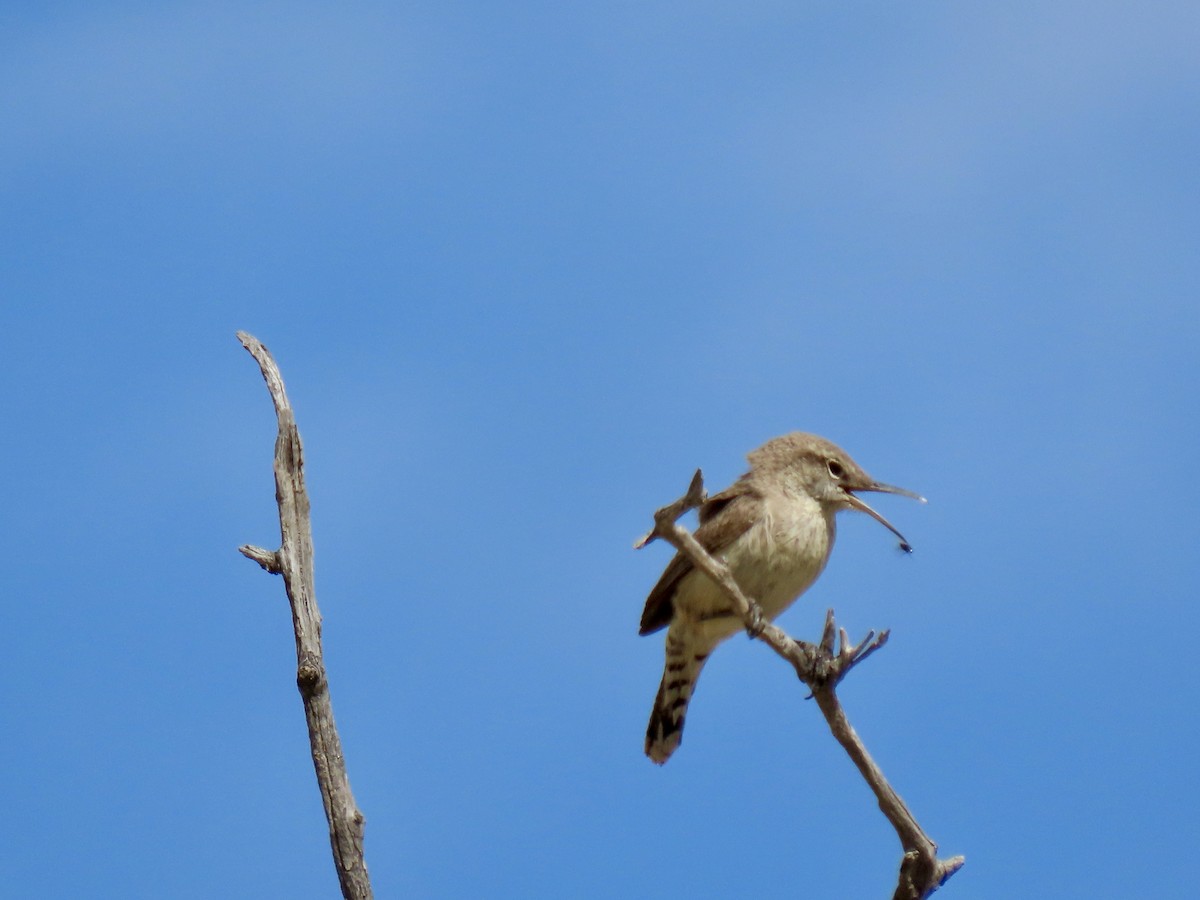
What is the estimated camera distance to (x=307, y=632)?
544 cm

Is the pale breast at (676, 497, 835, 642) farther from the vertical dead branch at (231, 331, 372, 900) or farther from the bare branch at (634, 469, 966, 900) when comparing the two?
the vertical dead branch at (231, 331, 372, 900)

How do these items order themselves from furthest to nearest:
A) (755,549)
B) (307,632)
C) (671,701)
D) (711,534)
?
(671,701) < (711,534) < (755,549) < (307,632)

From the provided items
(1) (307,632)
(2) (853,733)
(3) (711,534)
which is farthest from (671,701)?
(1) (307,632)

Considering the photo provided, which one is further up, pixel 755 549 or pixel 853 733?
pixel 755 549

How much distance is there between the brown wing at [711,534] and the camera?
7008 mm

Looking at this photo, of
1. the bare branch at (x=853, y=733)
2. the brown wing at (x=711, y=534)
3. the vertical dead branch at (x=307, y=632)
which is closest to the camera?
the vertical dead branch at (x=307, y=632)

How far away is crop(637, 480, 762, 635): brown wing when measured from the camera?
7008mm

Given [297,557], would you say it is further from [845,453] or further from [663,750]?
[845,453]

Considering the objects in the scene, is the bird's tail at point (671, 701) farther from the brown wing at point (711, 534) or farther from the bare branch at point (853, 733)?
the bare branch at point (853, 733)

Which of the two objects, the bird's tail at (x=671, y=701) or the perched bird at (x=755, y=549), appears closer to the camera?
the perched bird at (x=755, y=549)

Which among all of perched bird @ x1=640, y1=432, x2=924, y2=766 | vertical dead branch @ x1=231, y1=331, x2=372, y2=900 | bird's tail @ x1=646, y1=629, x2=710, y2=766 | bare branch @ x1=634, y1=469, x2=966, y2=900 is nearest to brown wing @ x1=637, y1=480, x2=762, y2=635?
perched bird @ x1=640, y1=432, x2=924, y2=766

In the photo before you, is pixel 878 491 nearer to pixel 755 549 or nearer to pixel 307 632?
pixel 755 549

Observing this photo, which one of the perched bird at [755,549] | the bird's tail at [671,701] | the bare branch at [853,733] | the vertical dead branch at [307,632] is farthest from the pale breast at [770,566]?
the vertical dead branch at [307,632]

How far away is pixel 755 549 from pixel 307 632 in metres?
2.57
